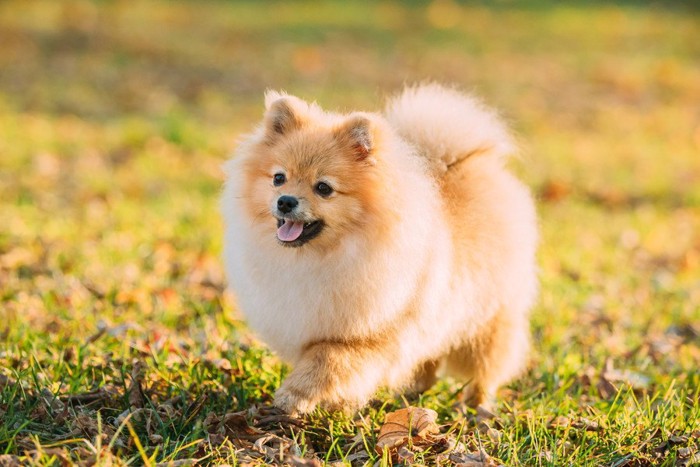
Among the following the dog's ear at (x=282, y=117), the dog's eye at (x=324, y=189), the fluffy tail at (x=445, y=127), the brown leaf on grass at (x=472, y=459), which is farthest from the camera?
the fluffy tail at (x=445, y=127)

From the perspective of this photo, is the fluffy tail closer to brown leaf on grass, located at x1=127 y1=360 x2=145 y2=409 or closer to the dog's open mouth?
the dog's open mouth

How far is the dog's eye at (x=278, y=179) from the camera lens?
3.46 m

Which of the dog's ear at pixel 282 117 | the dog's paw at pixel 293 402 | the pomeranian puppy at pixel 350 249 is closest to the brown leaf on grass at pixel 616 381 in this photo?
the pomeranian puppy at pixel 350 249

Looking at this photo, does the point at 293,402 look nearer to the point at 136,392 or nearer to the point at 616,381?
the point at 136,392

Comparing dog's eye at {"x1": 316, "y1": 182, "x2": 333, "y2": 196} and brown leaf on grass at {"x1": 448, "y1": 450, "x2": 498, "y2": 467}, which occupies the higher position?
dog's eye at {"x1": 316, "y1": 182, "x2": 333, "y2": 196}

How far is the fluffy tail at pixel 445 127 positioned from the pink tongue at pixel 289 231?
82cm

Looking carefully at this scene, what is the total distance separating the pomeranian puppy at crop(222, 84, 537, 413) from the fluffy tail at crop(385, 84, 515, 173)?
0.06ft

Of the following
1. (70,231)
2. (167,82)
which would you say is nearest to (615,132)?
(167,82)

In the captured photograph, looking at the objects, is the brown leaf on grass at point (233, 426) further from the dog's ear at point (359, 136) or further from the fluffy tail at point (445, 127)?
the fluffy tail at point (445, 127)

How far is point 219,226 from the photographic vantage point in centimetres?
667

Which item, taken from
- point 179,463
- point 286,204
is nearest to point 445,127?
point 286,204

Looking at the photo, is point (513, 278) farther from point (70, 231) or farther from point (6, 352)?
point (70, 231)

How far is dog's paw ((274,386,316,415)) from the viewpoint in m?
3.36

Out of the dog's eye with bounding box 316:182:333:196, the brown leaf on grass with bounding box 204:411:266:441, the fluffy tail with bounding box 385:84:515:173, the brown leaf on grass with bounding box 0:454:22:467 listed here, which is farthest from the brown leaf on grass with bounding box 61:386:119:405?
the fluffy tail with bounding box 385:84:515:173
